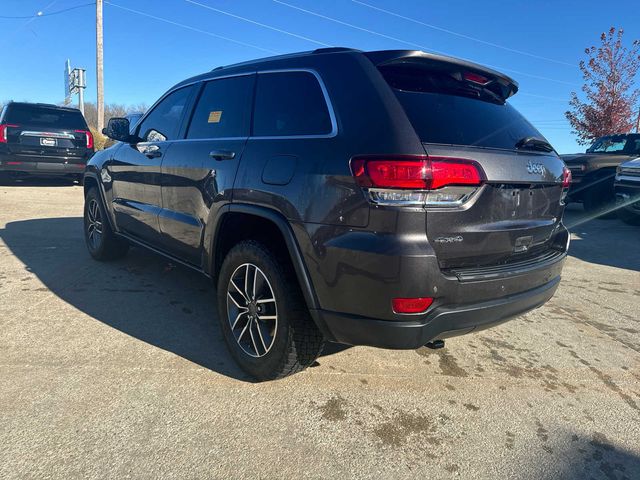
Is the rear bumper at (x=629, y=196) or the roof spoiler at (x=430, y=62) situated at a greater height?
the roof spoiler at (x=430, y=62)

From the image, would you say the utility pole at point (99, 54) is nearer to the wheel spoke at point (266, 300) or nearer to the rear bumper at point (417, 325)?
the wheel spoke at point (266, 300)

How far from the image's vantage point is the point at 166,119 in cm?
398

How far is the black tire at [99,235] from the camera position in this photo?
4848mm

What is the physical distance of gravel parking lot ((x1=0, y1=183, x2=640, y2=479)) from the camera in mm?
2100

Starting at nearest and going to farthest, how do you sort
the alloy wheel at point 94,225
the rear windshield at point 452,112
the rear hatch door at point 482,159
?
the rear hatch door at point 482,159
the rear windshield at point 452,112
the alloy wheel at point 94,225

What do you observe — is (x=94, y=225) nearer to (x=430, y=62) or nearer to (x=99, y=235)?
(x=99, y=235)

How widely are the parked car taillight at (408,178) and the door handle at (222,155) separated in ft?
3.39

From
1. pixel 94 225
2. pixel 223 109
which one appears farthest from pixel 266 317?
pixel 94 225

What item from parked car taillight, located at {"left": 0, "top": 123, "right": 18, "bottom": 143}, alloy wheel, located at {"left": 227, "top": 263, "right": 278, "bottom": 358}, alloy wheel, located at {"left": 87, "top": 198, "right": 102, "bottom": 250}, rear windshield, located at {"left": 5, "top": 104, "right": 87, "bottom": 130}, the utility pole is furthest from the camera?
the utility pole

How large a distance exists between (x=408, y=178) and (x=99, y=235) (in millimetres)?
4115

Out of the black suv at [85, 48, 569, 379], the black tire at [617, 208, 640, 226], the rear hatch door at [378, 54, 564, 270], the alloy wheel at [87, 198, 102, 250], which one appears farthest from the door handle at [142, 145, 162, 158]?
the black tire at [617, 208, 640, 226]

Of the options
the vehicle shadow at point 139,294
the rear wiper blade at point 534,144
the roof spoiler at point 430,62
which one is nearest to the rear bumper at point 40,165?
the vehicle shadow at point 139,294

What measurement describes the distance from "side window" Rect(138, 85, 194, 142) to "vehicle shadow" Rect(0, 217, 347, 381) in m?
1.31

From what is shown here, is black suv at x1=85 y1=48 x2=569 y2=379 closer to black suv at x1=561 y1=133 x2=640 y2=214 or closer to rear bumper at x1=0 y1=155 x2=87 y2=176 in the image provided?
black suv at x1=561 y1=133 x2=640 y2=214
